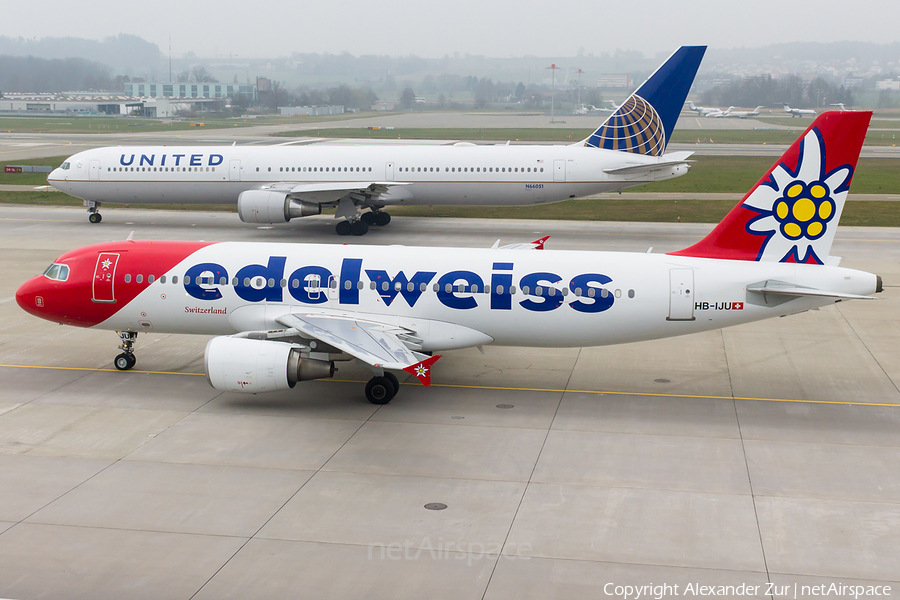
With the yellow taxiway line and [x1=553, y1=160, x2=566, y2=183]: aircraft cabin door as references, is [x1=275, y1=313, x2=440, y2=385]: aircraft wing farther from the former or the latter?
[x1=553, y1=160, x2=566, y2=183]: aircraft cabin door

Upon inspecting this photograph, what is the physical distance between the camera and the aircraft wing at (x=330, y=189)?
4353 centimetres

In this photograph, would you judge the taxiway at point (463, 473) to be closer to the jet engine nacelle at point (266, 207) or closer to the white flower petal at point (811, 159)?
the white flower petal at point (811, 159)

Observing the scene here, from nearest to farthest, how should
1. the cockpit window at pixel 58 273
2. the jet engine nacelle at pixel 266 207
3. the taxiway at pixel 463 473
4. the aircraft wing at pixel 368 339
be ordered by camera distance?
the taxiway at pixel 463 473
the aircraft wing at pixel 368 339
the cockpit window at pixel 58 273
the jet engine nacelle at pixel 266 207

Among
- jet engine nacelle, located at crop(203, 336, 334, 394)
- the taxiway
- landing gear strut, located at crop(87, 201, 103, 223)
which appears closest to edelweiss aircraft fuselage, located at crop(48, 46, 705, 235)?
landing gear strut, located at crop(87, 201, 103, 223)

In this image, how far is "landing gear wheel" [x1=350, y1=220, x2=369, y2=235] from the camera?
4469 centimetres

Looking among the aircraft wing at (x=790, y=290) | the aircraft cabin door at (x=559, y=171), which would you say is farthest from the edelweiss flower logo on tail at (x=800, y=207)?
the aircraft cabin door at (x=559, y=171)

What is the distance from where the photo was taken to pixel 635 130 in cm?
4425

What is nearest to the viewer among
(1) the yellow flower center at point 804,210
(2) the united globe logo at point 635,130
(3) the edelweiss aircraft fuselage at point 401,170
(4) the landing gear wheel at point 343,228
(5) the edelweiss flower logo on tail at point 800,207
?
(5) the edelweiss flower logo on tail at point 800,207

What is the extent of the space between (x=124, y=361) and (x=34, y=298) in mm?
2827

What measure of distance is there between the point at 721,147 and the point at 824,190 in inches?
3440

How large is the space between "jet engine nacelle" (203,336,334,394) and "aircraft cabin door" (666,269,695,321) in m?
8.48

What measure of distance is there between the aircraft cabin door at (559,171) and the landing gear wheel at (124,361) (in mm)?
25766

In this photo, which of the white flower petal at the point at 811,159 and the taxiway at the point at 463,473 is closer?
the taxiway at the point at 463,473

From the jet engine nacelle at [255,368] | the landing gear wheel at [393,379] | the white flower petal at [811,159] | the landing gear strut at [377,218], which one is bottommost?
the landing gear wheel at [393,379]
